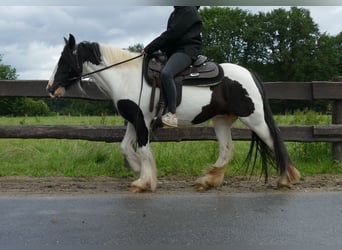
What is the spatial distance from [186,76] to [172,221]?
7.78ft

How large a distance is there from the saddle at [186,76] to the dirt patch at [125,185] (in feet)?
3.67

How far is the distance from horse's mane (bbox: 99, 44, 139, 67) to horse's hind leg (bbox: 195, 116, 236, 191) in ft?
4.82

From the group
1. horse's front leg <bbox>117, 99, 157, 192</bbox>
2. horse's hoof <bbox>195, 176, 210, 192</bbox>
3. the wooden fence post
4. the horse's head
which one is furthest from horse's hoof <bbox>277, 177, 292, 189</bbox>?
the horse's head

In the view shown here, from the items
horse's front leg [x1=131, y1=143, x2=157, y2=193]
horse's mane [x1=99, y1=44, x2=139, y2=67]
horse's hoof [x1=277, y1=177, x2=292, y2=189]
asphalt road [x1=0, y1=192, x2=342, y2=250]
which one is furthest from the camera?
horse's mane [x1=99, y1=44, x2=139, y2=67]

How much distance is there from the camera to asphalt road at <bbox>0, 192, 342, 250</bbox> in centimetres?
356

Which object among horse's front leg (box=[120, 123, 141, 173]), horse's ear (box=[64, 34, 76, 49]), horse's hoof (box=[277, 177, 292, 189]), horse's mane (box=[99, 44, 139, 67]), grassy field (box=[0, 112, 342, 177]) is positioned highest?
horse's ear (box=[64, 34, 76, 49])

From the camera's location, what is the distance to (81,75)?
6125mm

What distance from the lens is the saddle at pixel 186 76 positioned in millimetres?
5879

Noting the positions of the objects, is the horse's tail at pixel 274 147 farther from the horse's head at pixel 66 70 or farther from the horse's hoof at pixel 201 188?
the horse's head at pixel 66 70

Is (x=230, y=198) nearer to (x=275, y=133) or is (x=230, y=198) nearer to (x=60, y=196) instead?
(x=275, y=133)

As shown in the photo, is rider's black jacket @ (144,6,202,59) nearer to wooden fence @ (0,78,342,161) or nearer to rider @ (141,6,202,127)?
rider @ (141,6,202,127)

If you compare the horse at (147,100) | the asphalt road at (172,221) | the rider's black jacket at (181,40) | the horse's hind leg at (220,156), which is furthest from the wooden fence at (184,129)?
the asphalt road at (172,221)

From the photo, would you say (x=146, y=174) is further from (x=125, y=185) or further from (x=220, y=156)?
(x=220, y=156)

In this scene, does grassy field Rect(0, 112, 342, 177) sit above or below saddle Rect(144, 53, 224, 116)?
below
